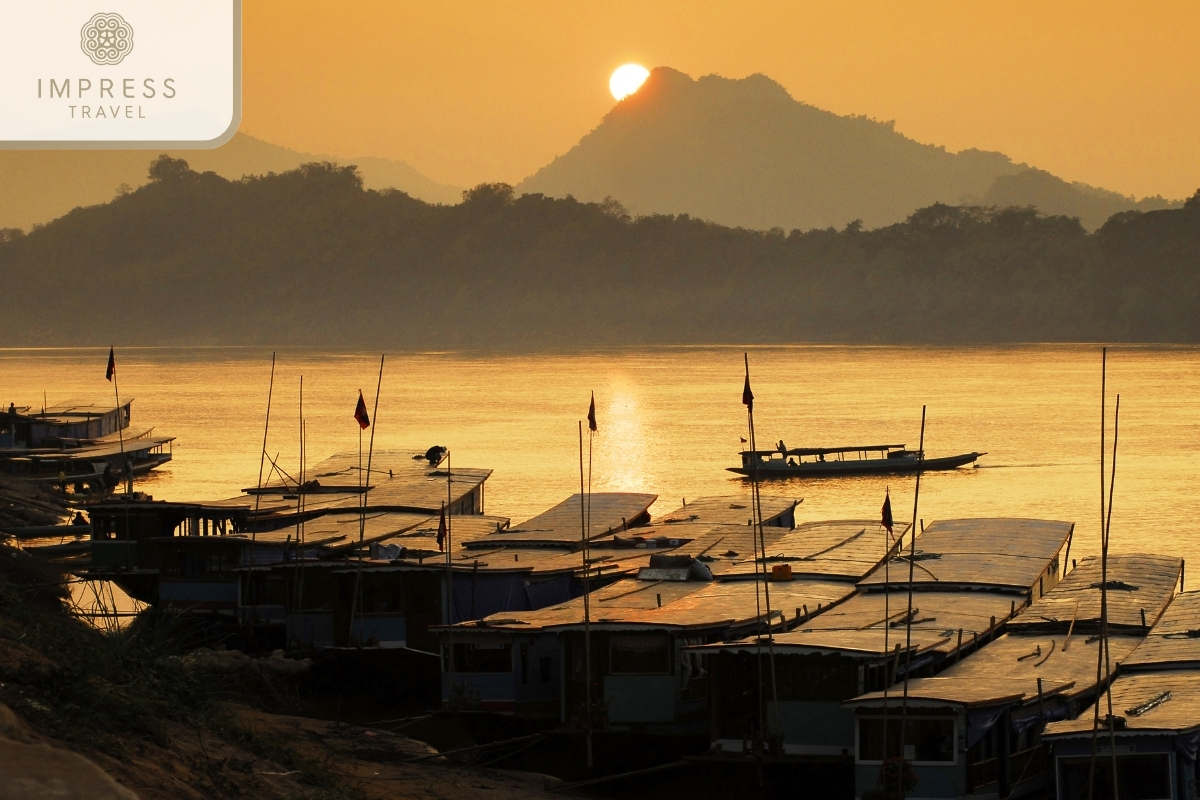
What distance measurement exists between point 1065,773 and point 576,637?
7.39 m

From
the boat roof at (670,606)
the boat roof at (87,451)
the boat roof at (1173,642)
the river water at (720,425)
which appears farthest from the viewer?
the river water at (720,425)

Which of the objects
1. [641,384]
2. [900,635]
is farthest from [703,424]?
[900,635]

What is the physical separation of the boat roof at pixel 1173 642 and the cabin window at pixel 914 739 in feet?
12.4

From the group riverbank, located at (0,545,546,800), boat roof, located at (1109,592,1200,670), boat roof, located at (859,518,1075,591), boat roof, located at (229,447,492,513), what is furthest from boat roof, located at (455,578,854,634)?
boat roof, located at (229,447,492,513)

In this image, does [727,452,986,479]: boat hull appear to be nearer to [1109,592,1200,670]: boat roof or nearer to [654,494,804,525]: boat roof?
[654,494,804,525]: boat roof

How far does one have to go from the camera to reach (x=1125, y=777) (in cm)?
1777

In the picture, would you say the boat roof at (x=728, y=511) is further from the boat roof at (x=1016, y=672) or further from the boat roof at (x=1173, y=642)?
the boat roof at (x=1016, y=672)

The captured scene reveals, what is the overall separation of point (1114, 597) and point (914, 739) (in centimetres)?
930

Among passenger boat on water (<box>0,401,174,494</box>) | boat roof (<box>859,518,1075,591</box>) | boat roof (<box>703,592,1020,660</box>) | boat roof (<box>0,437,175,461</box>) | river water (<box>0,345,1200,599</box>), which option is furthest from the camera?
river water (<box>0,345,1200,599</box>)

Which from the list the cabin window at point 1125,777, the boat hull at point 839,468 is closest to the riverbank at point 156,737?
the cabin window at point 1125,777

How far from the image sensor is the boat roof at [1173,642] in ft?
69.3

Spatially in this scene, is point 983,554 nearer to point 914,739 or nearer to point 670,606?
point 670,606

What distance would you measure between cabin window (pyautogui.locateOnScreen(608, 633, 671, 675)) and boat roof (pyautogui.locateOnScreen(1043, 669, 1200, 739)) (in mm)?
5742

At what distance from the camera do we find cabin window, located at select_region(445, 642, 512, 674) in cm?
2359
